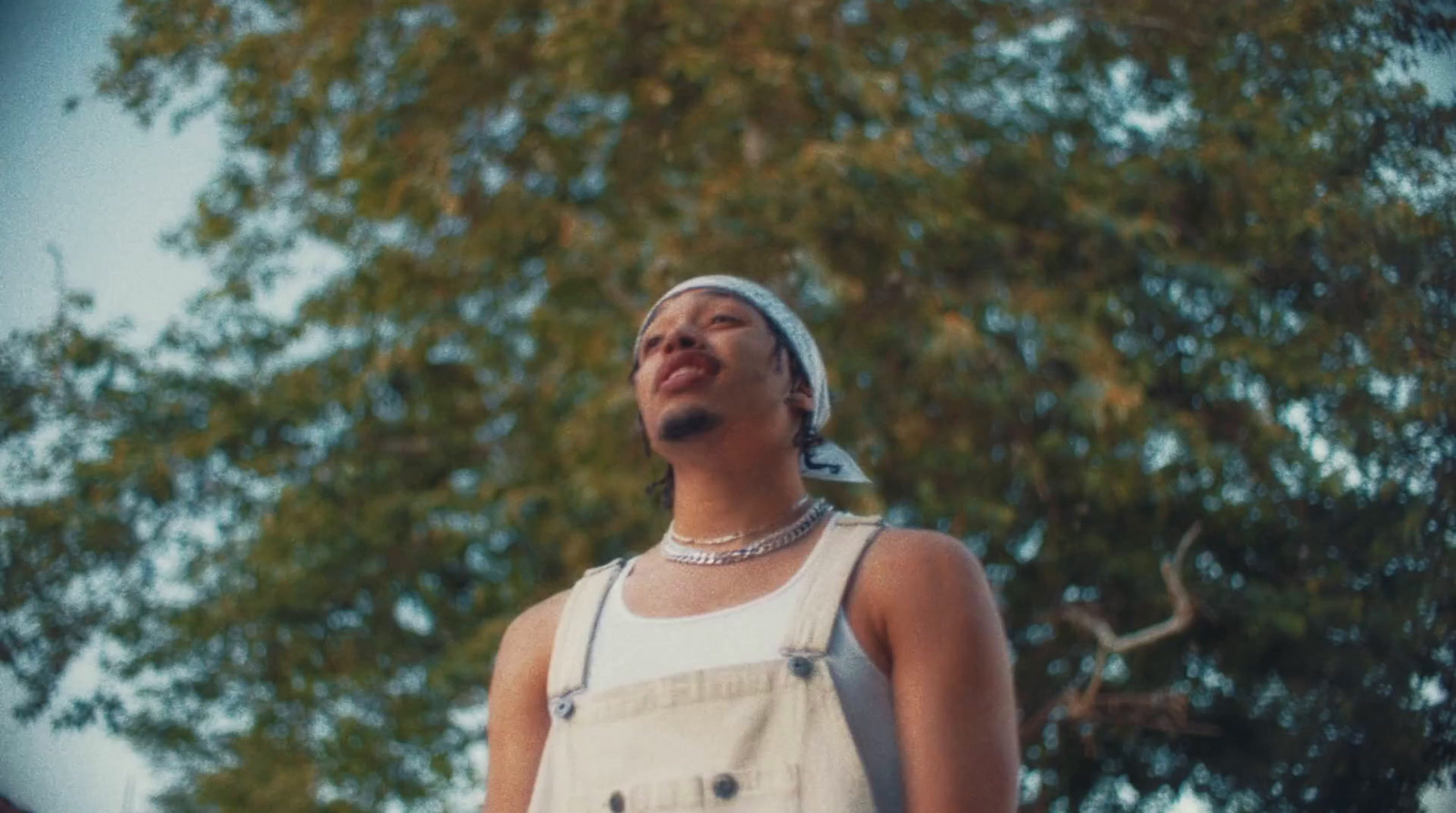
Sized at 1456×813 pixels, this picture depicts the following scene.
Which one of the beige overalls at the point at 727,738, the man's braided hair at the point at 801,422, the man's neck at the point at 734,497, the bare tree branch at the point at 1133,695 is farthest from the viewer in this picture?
the bare tree branch at the point at 1133,695

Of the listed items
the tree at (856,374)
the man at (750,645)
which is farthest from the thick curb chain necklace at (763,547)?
the tree at (856,374)

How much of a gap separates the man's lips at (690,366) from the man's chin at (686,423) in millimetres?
52

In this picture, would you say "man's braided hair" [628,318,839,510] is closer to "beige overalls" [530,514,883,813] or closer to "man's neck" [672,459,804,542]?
Result: "man's neck" [672,459,804,542]

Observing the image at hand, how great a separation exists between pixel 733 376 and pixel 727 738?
453 millimetres

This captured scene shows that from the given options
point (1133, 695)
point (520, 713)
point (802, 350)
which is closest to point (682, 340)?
point (802, 350)

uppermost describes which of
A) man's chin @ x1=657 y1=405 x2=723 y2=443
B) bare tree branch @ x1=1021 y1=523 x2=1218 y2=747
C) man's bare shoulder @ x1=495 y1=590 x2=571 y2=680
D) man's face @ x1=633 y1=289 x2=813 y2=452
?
man's face @ x1=633 y1=289 x2=813 y2=452

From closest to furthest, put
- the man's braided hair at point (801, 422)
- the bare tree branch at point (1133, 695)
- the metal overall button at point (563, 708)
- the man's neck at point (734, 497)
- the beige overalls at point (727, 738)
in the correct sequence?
the beige overalls at point (727, 738) → the metal overall button at point (563, 708) → the man's neck at point (734, 497) → the man's braided hair at point (801, 422) → the bare tree branch at point (1133, 695)

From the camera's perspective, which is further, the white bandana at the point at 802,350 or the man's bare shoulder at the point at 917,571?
the white bandana at the point at 802,350

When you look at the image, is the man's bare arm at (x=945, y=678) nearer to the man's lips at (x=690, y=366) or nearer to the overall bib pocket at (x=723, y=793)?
the overall bib pocket at (x=723, y=793)

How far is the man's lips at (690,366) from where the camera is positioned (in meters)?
2.22

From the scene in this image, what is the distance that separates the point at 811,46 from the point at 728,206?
3.27 ft

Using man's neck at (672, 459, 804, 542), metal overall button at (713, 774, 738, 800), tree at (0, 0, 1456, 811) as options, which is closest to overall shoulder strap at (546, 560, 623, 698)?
man's neck at (672, 459, 804, 542)

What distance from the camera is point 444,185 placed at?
8047 mm

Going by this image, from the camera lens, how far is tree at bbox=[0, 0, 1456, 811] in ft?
23.6
